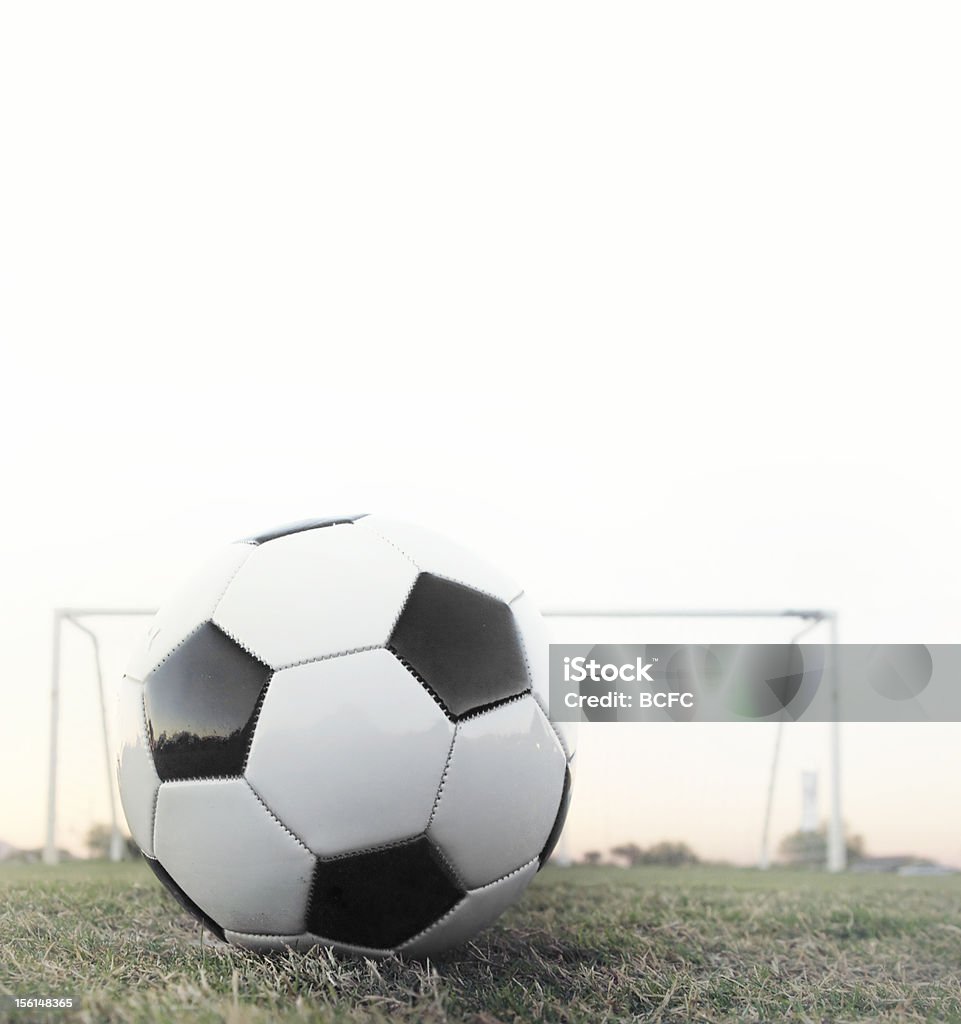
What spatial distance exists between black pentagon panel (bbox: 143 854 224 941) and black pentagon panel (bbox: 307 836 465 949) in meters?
0.41

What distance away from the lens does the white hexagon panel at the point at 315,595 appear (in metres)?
2.73

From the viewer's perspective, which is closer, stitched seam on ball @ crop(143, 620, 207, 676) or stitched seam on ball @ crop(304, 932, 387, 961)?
stitched seam on ball @ crop(304, 932, 387, 961)

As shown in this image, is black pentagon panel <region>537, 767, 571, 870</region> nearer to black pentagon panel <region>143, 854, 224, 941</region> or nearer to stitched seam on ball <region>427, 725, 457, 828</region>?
stitched seam on ball <region>427, 725, 457, 828</region>

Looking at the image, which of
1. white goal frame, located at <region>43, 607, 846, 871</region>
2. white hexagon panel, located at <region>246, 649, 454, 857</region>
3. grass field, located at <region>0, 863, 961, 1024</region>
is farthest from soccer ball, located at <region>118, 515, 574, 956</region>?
white goal frame, located at <region>43, 607, 846, 871</region>

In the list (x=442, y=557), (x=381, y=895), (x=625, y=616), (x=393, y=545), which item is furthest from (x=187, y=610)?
(x=625, y=616)

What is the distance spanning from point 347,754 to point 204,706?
46 cm

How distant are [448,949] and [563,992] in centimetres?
38

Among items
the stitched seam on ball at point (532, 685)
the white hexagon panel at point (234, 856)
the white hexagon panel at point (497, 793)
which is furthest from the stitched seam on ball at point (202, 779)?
the stitched seam on ball at point (532, 685)

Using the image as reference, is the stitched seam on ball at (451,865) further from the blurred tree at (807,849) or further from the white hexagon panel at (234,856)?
the blurred tree at (807,849)

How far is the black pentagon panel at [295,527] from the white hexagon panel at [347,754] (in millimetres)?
548

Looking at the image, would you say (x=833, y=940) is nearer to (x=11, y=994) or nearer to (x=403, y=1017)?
(x=403, y=1017)

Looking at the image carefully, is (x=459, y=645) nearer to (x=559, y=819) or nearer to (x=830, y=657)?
(x=559, y=819)

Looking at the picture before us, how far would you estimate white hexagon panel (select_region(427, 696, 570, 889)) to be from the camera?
2715 mm

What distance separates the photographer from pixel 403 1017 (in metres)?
2.50
